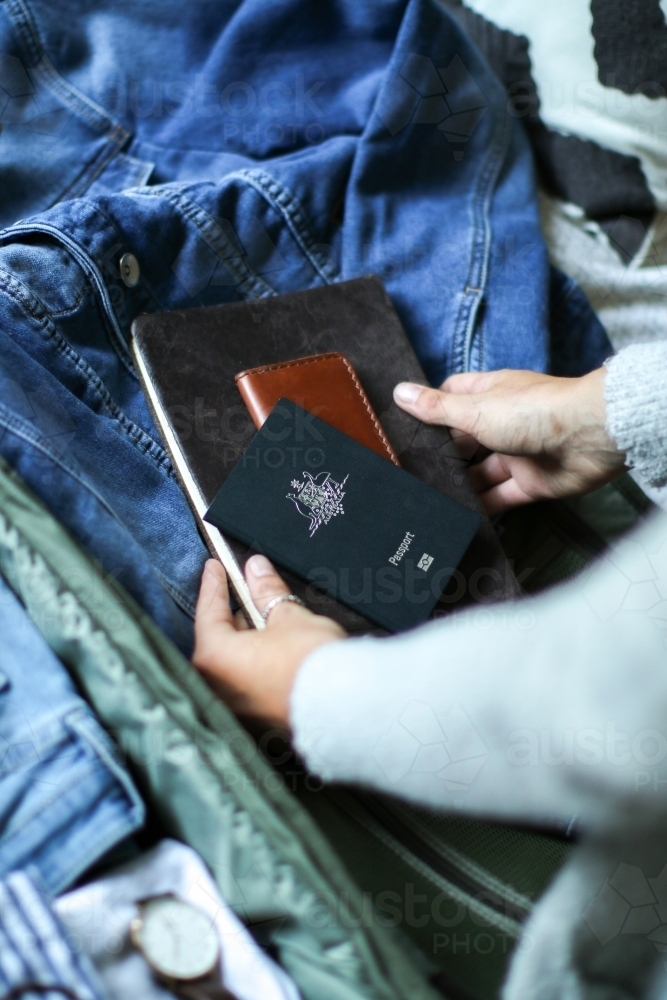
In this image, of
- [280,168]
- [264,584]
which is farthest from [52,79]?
[264,584]

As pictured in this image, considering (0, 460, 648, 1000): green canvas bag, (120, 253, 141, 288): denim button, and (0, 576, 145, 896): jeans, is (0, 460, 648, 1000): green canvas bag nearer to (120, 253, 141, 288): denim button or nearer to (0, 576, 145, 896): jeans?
(0, 576, 145, 896): jeans

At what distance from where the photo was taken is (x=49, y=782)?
16.6 inches

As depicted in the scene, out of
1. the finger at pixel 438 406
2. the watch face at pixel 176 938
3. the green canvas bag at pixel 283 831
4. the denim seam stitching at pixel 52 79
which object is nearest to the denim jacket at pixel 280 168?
the denim seam stitching at pixel 52 79

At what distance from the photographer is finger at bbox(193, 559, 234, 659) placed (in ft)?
1.77

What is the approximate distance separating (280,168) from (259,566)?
44cm

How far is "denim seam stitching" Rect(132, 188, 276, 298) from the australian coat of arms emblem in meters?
0.26

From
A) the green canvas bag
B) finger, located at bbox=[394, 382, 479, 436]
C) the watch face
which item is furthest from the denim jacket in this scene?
the watch face

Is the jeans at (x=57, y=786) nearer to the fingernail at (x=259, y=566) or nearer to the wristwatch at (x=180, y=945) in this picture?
the wristwatch at (x=180, y=945)

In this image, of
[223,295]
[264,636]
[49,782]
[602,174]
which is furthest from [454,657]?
[602,174]

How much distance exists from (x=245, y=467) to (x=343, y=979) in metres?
0.35

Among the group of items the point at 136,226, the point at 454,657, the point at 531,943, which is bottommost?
the point at 531,943

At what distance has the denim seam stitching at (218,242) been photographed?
704mm

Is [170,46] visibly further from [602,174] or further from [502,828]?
[502,828]

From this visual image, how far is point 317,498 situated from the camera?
1.94ft
